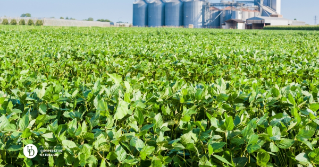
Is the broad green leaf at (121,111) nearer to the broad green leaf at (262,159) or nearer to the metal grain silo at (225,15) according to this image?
the broad green leaf at (262,159)

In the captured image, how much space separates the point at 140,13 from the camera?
70.1m

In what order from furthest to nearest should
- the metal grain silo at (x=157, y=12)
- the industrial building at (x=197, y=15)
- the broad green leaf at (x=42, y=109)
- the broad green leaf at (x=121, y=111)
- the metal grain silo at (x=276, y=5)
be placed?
the metal grain silo at (x=276, y=5) → the metal grain silo at (x=157, y=12) → the industrial building at (x=197, y=15) → the broad green leaf at (x=42, y=109) → the broad green leaf at (x=121, y=111)

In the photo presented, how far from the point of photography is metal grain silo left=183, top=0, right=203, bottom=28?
65562 millimetres

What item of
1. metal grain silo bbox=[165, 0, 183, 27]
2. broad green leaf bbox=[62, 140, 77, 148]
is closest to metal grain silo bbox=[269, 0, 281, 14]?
metal grain silo bbox=[165, 0, 183, 27]

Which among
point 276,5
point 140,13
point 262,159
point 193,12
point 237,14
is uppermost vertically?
point 276,5

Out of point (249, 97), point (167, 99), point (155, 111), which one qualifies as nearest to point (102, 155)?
point (155, 111)

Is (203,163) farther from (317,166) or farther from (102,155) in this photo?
(317,166)

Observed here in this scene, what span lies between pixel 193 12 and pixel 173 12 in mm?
5185

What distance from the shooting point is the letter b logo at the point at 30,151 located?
4.06 ft

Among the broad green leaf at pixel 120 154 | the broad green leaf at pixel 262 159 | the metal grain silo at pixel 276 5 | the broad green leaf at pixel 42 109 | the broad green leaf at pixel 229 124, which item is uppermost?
the metal grain silo at pixel 276 5

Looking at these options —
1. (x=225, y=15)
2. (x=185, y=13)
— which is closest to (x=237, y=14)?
(x=225, y=15)

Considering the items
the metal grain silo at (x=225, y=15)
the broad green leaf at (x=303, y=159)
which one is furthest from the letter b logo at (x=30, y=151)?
the metal grain silo at (x=225, y=15)

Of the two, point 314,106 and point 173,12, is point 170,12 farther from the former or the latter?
point 314,106

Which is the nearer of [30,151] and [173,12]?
[30,151]
